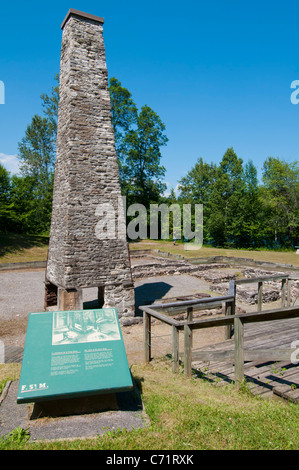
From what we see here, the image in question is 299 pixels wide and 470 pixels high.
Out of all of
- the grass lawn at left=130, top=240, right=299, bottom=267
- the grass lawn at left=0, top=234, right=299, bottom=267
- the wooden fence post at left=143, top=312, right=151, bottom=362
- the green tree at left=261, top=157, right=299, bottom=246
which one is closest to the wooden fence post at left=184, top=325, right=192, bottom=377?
the wooden fence post at left=143, top=312, right=151, bottom=362

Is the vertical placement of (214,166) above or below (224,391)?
above

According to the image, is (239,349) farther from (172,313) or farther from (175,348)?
(172,313)

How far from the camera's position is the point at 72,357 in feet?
14.4

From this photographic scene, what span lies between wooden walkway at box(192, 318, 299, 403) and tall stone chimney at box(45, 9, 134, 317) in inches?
219

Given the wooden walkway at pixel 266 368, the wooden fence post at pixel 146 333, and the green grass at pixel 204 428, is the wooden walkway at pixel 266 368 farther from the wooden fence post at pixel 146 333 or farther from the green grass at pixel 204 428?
the wooden fence post at pixel 146 333

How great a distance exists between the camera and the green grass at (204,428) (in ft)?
11.2

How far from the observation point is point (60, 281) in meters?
11.3

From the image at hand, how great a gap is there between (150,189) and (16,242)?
1724cm

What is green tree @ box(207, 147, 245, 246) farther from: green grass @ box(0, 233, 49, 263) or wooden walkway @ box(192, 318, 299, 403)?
wooden walkway @ box(192, 318, 299, 403)
